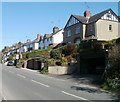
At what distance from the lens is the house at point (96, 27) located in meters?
37.5

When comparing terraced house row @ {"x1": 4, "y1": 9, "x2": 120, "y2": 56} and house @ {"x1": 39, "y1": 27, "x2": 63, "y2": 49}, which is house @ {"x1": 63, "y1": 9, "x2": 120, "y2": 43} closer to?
terraced house row @ {"x1": 4, "y1": 9, "x2": 120, "y2": 56}

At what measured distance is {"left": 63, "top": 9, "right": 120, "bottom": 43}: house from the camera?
123 feet

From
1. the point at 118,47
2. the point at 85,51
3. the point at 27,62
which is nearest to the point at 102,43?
the point at 85,51

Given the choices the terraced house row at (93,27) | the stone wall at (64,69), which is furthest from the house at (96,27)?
the stone wall at (64,69)

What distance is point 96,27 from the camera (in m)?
37.1

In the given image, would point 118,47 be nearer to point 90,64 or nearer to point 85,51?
point 85,51

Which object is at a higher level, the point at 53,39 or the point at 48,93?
the point at 53,39

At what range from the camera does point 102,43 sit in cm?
1970

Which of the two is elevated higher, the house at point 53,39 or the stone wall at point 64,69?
the house at point 53,39

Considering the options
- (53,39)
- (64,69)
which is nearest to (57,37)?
(53,39)

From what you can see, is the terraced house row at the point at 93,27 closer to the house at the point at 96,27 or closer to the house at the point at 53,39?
the house at the point at 96,27

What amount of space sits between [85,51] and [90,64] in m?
2.65

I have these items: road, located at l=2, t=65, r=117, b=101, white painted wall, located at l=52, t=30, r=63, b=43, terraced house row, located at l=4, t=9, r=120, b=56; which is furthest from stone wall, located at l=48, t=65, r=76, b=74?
white painted wall, located at l=52, t=30, r=63, b=43

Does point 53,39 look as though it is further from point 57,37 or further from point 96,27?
point 96,27
